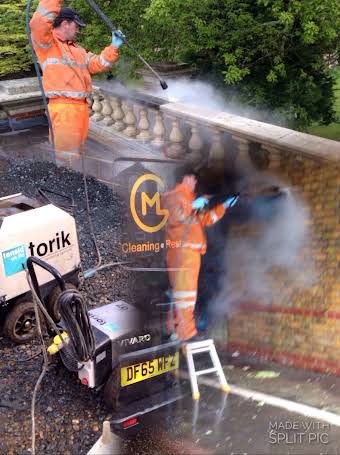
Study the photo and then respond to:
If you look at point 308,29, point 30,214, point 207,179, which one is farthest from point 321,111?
point 30,214

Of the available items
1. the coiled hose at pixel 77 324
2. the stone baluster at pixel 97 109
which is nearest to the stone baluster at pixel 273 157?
the coiled hose at pixel 77 324

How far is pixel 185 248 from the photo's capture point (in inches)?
212

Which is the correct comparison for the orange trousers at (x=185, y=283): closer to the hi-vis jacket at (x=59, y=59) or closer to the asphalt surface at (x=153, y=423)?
the asphalt surface at (x=153, y=423)

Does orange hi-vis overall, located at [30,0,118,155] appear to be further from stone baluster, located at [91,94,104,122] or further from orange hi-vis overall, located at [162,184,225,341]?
orange hi-vis overall, located at [162,184,225,341]

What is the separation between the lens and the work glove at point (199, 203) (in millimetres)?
5469

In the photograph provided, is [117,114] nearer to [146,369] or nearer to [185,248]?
[185,248]

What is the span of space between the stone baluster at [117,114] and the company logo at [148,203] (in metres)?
2.06

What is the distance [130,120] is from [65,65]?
136cm

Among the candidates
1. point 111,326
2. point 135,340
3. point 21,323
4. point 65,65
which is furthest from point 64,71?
point 135,340

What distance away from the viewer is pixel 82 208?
25.3ft

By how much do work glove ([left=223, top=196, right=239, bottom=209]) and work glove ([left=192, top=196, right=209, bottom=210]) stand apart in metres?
0.31

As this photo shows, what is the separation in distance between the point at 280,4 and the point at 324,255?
420cm

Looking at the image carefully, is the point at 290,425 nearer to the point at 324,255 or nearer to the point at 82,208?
the point at 324,255

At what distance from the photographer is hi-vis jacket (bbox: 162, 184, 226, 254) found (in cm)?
538
